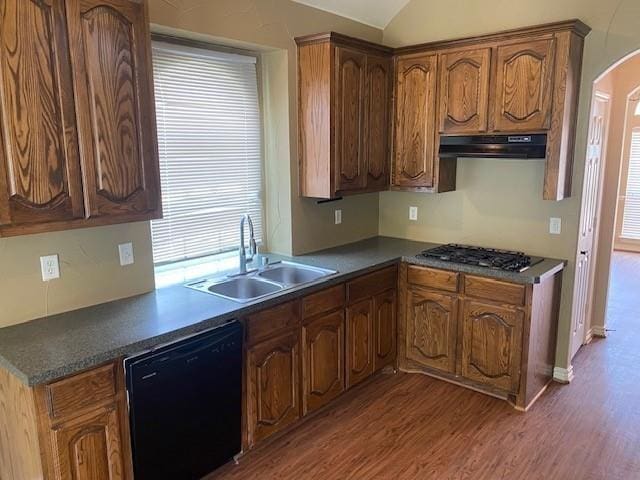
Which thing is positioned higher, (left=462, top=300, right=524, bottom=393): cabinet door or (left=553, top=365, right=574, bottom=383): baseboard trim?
(left=462, top=300, right=524, bottom=393): cabinet door

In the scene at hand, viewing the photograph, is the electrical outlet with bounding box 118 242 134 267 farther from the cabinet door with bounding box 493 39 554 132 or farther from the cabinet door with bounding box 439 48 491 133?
the cabinet door with bounding box 493 39 554 132

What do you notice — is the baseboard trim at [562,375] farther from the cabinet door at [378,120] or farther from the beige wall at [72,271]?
the beige wall at [72,271]

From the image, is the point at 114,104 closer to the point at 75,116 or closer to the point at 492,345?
the point at 75,116

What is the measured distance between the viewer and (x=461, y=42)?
3.31 meters

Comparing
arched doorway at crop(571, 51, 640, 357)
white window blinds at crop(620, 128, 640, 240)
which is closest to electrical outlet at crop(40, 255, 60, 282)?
arched doorway at crop(571, 51, 640, 357)

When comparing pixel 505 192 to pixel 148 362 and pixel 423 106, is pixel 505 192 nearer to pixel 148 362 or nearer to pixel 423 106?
pixel 423 106

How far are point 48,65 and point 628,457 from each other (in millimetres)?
3390

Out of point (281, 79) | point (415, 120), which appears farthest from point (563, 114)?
point (281, 79)

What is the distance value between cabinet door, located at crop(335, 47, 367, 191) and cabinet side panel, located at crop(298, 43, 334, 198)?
0.24 ft

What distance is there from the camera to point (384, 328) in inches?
139

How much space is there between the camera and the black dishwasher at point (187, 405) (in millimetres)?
2096

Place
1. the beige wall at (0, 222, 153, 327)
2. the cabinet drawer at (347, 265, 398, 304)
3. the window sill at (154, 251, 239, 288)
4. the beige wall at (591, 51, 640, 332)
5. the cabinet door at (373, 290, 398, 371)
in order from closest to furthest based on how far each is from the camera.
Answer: the beige wall at (0, 222, 153, 327)
the window sill at (154, 251, 239, 288)
the cabinet drawer at (347, 265, 398, 304)
the cabinet door at (373, 290, 398, 371)
the beige wall at (591, 51, 640, 332)

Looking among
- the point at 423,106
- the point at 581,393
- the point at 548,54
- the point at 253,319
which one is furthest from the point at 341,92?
the point at 581,393

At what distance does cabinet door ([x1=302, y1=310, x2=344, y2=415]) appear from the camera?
293 centimetres
